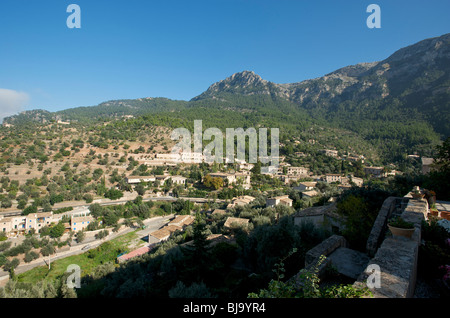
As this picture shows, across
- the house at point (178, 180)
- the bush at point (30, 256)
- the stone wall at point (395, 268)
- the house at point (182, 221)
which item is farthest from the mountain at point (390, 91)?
the bush at point (30, 256)

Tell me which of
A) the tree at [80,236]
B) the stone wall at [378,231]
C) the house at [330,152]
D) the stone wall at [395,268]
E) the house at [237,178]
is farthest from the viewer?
the house at [330,152]

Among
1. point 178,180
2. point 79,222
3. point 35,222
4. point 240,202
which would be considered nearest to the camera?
point 35,222

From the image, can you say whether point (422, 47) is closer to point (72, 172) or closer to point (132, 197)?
point (132, 197)

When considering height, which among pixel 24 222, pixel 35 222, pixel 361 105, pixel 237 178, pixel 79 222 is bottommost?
pixel 79 222

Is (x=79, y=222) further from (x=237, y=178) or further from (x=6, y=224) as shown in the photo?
(x=237, y=178)

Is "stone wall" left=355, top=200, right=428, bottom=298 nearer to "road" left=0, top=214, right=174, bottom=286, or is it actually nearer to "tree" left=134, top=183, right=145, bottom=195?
"road" left=0, top=214, right=174, bottom=286

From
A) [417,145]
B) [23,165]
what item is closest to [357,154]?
[417,145]

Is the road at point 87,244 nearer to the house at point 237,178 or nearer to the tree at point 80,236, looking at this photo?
the tree at point 80,236

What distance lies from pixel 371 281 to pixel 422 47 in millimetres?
149179

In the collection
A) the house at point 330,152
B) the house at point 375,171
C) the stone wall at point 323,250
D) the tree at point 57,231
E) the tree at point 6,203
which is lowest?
the tree at point 57,231

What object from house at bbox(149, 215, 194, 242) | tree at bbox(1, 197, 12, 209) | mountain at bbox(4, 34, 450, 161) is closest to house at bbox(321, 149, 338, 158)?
mountain at bbox(4, 34, 450, 161)

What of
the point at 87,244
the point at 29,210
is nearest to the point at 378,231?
the point at 87,244

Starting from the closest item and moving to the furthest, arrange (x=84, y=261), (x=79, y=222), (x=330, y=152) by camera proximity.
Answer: (x=84, y=261) → (x=79, y=222) → (x=330, y=152)

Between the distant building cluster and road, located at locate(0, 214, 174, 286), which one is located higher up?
the distant building cluster
